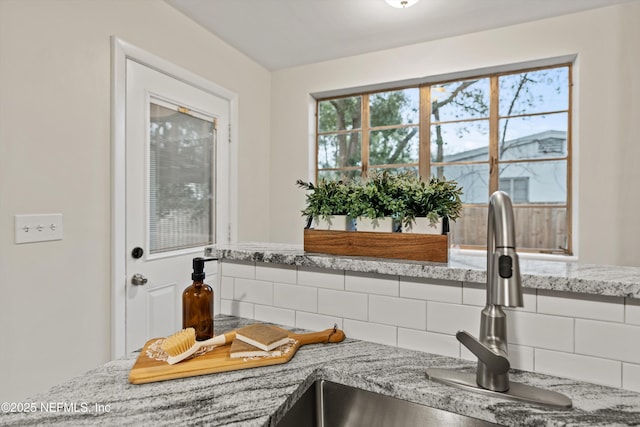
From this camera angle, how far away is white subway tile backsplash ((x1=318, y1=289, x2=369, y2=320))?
3.14 ft

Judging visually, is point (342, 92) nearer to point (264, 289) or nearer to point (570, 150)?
point (570, 150)

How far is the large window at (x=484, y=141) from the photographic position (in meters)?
2.50

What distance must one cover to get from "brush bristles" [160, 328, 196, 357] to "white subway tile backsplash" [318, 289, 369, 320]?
1.17ft

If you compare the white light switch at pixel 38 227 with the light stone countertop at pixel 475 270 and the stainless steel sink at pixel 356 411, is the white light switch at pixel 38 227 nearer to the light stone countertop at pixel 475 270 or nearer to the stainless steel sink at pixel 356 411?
the light stone countertop at pixel 475 270

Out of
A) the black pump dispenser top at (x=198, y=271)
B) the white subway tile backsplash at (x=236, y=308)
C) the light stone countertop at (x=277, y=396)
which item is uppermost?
the black pump dispenser top at (x=198, y=271)

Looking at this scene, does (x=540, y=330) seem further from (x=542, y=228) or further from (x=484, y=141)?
(x=484, y=141)

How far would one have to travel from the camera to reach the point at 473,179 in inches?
107

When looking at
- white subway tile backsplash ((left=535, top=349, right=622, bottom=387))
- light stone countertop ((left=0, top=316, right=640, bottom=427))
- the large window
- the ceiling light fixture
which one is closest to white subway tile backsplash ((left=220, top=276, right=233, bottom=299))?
light stone countertop ((left=0, top=316, right=640, bottom=427))

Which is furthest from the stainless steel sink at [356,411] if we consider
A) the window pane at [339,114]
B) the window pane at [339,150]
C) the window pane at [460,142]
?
the window pane at [339,114]

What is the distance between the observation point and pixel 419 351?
2.91 ft

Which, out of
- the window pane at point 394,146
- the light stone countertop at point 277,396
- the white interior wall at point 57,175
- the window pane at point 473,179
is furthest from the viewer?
the window pane at point 394,146

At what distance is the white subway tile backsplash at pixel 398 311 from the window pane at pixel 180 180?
158 cm

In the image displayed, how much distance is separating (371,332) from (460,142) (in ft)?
Result: 7.39

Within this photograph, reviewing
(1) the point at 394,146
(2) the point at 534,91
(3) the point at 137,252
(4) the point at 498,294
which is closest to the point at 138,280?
(3) the point at 137,252
